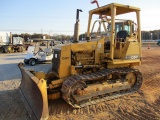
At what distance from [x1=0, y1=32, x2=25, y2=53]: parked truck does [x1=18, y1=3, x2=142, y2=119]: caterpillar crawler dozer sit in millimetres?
24484

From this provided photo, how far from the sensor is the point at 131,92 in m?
7.16

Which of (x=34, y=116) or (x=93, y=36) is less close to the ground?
(x=93, y=36)

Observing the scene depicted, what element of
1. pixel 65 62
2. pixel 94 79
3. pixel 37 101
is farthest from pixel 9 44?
pixel 37 101

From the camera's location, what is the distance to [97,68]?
7.06m

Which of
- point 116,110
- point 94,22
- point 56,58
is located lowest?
point 116,110

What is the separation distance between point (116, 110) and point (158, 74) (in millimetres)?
5631

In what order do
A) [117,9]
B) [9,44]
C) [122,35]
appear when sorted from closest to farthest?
[122,35] → [117,9] → [9,44]

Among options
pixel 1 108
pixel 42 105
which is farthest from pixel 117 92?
pixel 1 108

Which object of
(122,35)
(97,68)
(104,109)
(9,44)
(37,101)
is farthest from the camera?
(9,44)

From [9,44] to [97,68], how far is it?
90.5 ft

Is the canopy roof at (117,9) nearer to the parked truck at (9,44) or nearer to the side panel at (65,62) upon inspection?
the side panel at (65,62)

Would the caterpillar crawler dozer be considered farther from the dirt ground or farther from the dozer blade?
the dirt ground

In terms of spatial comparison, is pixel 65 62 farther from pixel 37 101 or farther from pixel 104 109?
pixel 104 109

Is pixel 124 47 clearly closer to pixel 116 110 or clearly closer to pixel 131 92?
pixel 131 92
